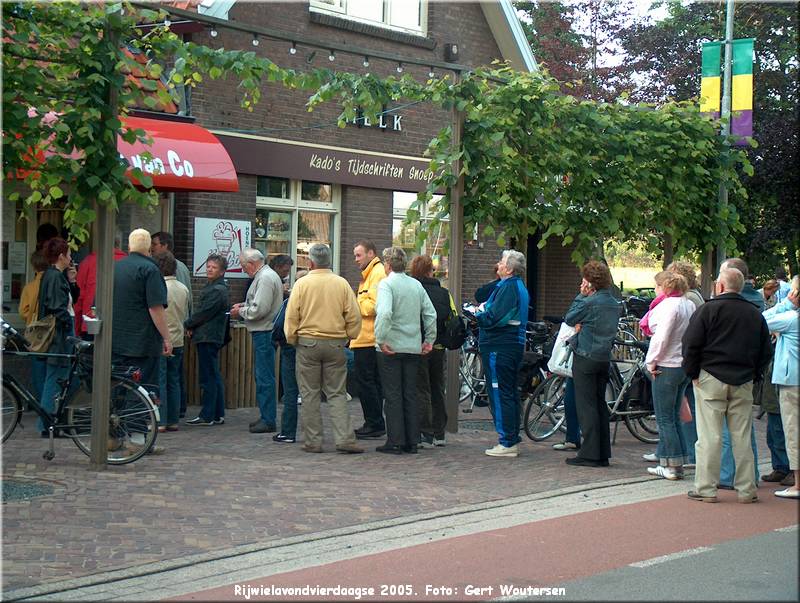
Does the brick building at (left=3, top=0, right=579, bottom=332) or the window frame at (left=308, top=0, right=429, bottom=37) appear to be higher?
the window frame at (left=308, top=0, right=429, bottom=37)

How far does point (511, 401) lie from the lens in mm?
10828

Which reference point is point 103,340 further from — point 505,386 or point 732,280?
point 732,280

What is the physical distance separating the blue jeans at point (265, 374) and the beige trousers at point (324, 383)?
1374mm

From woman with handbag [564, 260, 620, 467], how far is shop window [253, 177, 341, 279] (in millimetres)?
6906

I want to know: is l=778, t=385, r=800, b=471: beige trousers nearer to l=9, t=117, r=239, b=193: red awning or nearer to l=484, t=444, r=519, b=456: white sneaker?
l=484, t=444, r=519, b=456: white sneaker

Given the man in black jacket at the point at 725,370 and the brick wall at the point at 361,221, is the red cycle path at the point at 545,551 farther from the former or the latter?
the brick wall at the point at 361,221

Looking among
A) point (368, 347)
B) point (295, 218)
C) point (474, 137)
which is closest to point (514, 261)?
point (368, 347)

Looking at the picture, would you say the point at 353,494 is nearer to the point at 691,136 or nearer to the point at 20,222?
the point at 20,222

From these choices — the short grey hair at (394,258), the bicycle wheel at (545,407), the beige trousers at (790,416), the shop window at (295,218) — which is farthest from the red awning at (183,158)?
the beige trousers at (790,416)

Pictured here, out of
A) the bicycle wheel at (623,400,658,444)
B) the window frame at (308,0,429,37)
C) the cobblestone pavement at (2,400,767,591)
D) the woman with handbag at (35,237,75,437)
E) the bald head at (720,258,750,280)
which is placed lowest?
the cobblestone pavement at (2,400,767,591)

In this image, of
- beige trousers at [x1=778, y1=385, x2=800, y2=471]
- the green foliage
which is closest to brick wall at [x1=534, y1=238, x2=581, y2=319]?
the green foliage

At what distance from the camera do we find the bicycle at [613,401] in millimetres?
11836

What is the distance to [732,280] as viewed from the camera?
28.8ft

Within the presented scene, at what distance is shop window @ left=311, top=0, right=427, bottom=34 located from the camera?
17.2 metres
